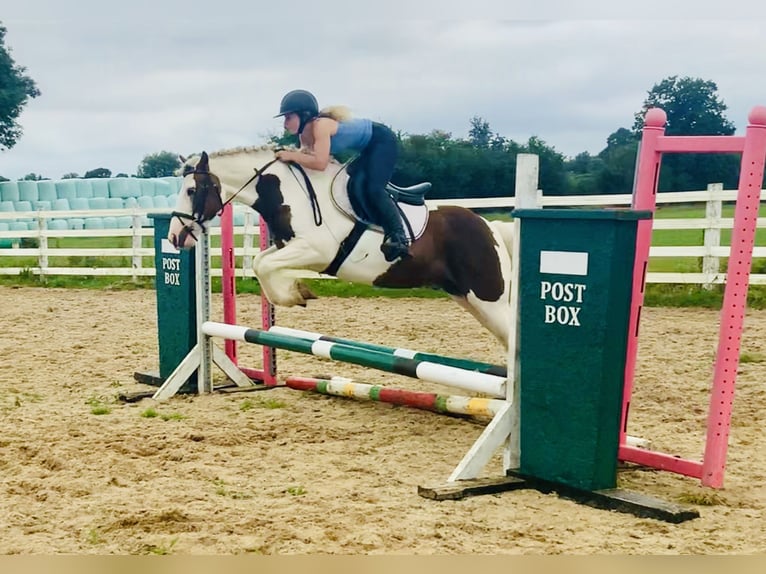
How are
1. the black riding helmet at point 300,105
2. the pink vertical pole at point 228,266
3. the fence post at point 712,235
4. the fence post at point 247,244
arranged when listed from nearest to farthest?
1. the black riding helmet at point 300,105
2. the pink vertical pole at point 228,266
3. the fence post at point 712,235
4. the fence post at point 247,244

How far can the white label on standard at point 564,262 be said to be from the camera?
3.00 metres

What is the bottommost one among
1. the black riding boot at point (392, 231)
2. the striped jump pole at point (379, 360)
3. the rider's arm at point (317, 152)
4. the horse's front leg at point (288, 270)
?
the striped jump pole at point (379, 360)

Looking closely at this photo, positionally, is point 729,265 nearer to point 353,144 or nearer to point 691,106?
point 353,144

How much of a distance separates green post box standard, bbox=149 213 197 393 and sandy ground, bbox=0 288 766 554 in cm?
27

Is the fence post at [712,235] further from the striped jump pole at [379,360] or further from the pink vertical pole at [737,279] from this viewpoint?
the pink vertical pole at [737,279]

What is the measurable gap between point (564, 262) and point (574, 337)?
0.89 feet

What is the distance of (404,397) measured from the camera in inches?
165

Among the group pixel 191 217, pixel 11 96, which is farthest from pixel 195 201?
pixel 11 96

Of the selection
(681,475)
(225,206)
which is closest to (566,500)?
(681,475)

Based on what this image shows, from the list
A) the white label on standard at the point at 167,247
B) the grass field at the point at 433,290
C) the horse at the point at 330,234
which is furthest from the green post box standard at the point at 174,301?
the grass field at the point at 433,290

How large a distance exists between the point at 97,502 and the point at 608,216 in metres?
2.05

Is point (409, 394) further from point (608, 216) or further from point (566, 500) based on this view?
point (608, 216)

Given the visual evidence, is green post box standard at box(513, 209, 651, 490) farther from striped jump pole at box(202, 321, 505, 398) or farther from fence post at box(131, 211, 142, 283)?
fence post at box(131, 211, 142, 283)

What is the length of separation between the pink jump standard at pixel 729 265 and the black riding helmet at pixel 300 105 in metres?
1.81
